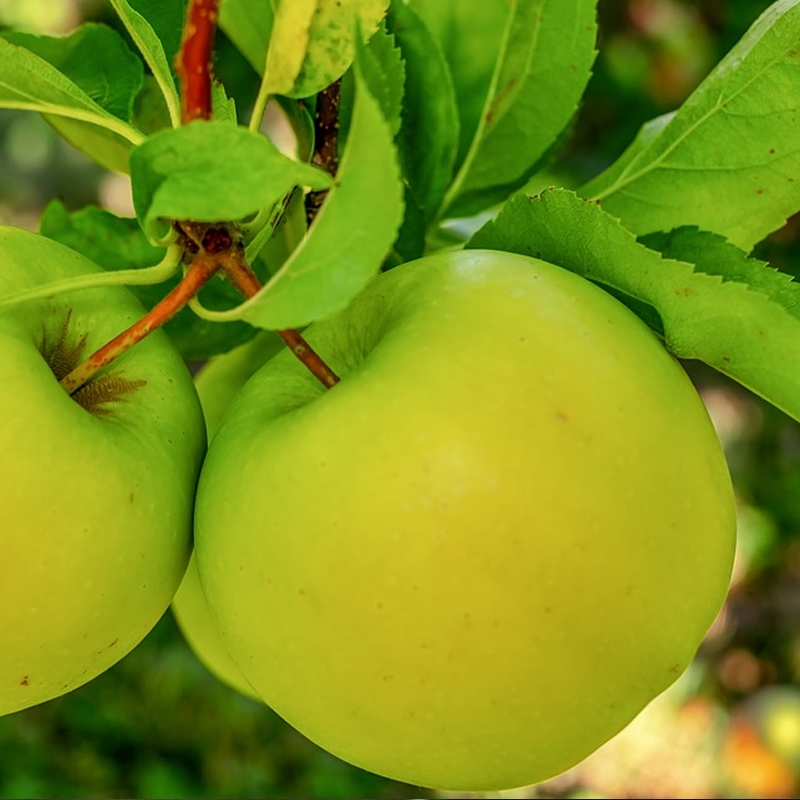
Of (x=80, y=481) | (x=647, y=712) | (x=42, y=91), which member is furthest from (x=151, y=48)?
(x=647, y=712)

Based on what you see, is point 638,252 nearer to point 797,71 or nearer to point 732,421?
point 797,71

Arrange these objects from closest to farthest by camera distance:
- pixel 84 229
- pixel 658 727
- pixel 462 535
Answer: pixel 462 535
pixel 84 229
pixel 658 727

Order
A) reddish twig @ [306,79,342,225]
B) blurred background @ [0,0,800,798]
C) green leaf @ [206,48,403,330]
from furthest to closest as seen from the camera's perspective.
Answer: blurred background @ [0,0,800,798]
reddish twig @ [306,79,342,225]
green leaf @ [206,48,403,330]

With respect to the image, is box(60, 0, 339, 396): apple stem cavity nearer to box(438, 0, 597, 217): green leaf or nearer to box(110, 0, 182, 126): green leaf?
box(110, 0, 182, 126): green leaf

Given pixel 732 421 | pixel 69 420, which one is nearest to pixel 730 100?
pixel 69 420

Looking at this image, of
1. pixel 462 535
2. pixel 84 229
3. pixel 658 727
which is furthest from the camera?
pixel 658 727

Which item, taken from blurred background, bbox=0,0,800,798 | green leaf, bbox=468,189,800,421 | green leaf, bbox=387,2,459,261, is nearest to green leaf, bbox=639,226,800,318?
green leaf, bbox=468,189,800,421
